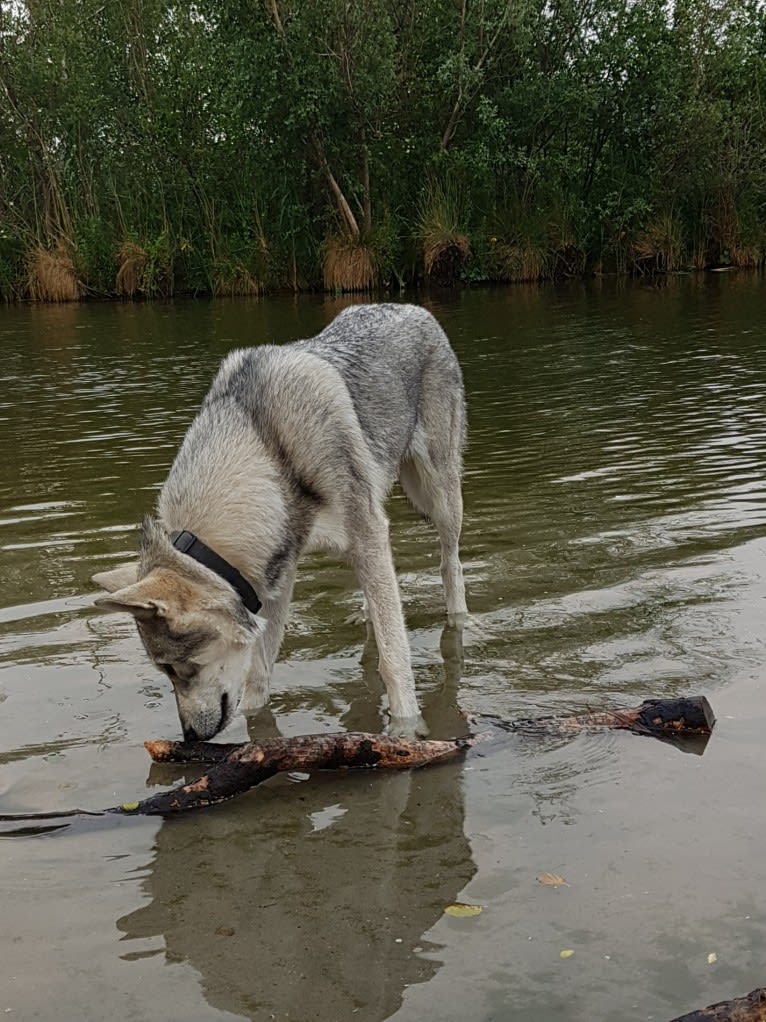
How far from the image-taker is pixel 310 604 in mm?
6219

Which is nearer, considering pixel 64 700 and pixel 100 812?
pixel 100 812

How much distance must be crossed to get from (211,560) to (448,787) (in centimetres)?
122

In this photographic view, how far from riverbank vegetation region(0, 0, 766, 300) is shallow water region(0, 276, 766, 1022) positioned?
18737 millimetres

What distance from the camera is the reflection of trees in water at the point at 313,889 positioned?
110 inches

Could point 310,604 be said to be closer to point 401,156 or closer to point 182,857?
point 182,857

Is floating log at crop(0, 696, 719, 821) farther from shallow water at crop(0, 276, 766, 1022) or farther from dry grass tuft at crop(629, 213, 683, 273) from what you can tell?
dry grass tuft at crop(629, 213, 683, 273)

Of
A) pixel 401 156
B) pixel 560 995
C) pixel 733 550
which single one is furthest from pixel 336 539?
pixel 401 156

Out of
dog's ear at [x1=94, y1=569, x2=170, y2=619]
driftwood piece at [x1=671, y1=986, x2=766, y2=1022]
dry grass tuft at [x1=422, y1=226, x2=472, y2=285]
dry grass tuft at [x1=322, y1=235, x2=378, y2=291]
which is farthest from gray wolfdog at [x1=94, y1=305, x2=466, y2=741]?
dry grass tuft at [x1=422, y1=226, x2=472, y2=285]

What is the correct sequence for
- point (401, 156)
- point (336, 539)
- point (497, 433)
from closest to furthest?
point (336, 539)
point (497, 433)
point (401, 156)

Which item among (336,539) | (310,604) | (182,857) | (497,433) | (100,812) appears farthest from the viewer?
(497,433)

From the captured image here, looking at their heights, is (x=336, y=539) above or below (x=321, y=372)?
below

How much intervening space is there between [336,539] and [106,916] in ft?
6.41

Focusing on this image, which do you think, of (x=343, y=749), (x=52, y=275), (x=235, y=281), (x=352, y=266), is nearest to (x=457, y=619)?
(x=343, y=749)

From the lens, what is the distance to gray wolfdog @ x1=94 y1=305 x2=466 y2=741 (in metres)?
4.09
